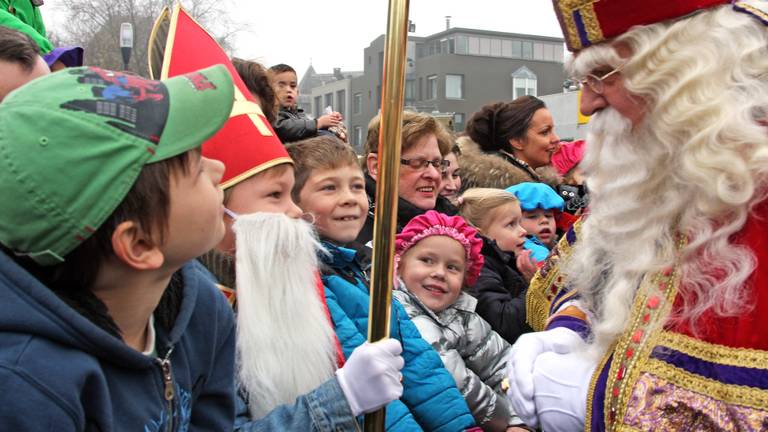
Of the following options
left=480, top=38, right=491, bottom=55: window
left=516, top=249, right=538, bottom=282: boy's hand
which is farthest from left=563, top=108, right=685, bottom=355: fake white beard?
left=480, top=38, right=491, bottom=55: window

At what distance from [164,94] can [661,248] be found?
1.33 metres

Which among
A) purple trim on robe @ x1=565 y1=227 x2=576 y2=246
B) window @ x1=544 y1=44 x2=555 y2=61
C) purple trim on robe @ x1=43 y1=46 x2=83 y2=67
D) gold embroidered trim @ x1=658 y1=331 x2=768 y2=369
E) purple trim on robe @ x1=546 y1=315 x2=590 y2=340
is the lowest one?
purple trim on robe @ x1=546 y1=315 x2=590 y2=340

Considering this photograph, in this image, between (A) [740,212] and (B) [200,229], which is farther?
(A) [740,212]

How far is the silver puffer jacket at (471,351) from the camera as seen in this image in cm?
295

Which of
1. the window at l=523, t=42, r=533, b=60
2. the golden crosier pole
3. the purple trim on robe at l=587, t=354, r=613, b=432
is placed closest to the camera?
the golden crosier pole

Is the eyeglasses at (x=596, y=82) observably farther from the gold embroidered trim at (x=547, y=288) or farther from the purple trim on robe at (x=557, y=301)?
the purple trim on robe at (x=557, y=301)

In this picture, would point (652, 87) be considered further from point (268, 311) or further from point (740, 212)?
point (268, 311)

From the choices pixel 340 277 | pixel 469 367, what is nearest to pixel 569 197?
pixel 469 367

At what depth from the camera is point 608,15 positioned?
6.42ft

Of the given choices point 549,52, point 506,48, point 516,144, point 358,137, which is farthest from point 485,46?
point 516,144

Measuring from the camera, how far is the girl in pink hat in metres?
2.97

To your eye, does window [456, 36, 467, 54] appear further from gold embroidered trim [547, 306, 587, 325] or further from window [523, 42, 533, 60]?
gold embroidered trim [547, 306, 587, 325]

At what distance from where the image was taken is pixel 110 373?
54.4 inches

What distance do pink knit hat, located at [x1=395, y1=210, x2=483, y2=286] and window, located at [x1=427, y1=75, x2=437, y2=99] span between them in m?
39.7
